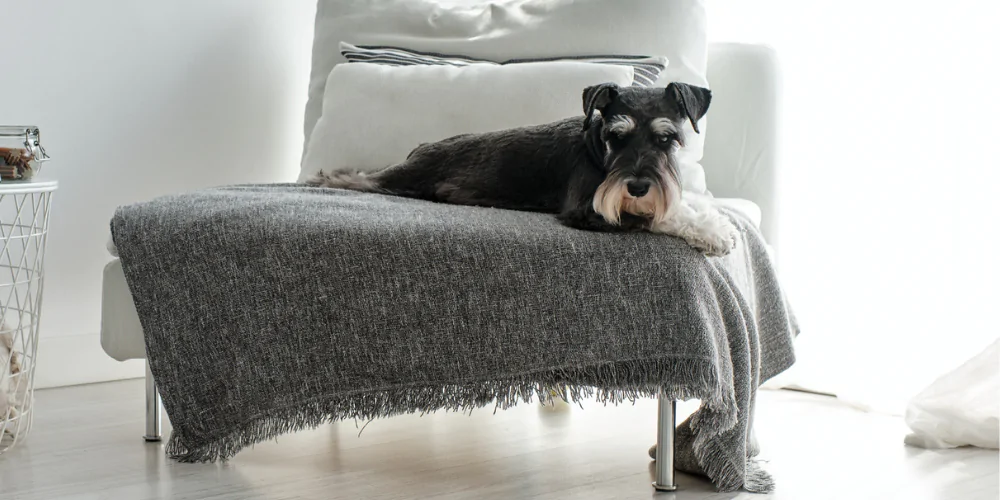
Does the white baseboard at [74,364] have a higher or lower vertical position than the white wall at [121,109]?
lower

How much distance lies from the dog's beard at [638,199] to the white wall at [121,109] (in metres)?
1.63

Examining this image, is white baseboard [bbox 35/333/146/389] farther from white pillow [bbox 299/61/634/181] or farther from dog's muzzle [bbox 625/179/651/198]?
dog's muzzle [bbox 625/179/651/198]

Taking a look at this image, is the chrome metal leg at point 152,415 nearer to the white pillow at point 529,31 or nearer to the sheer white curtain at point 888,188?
the white pillow at point 529,31

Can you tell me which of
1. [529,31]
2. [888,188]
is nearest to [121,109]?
[529,31]

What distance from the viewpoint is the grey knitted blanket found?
1535 millimetres

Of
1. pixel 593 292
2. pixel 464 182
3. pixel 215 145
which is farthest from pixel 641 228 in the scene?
pixel 215 145

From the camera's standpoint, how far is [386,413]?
1568mm

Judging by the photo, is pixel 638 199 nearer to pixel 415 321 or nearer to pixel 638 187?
pixel 638 187

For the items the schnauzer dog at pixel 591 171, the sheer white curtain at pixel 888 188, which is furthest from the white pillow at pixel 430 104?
the sheer white curtain at pixel 888 188

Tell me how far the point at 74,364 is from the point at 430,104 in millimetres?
1236

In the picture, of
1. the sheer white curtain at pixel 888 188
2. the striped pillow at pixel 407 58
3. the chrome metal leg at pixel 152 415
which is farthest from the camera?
the striped pillow at pixel 407 58

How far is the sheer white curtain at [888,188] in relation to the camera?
2.31 meters

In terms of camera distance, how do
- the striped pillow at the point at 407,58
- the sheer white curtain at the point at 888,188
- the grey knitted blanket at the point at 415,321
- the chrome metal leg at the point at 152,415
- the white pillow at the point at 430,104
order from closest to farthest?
the grey knitted blanket at the point at 415,321, the chrome metal leg at the point at 152,415, the white pillow at the point at 430,104, the sheer white curtain at the point at 888,188, the striped pillow at the point at 407,58

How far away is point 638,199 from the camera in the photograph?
158cm
